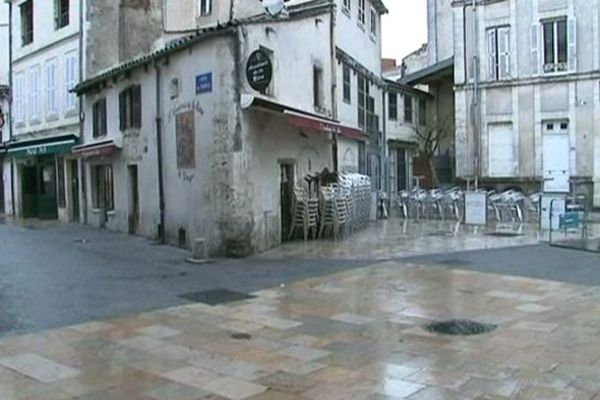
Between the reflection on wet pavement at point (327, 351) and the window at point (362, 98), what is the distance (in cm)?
1532

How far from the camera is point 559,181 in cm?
2697

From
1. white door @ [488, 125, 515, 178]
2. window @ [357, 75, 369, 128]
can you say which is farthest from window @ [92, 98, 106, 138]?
white door @ [488, 125, 515, 178]

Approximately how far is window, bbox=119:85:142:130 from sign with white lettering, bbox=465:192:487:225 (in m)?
9.60

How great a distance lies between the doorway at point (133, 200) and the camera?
19.0m

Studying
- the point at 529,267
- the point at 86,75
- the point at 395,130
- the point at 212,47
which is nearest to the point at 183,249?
the point at 212,47

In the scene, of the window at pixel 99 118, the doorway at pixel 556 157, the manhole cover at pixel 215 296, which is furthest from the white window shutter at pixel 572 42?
the manhole cover at pixel 215 296

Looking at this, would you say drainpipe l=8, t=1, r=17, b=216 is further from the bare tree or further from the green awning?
the bare tree

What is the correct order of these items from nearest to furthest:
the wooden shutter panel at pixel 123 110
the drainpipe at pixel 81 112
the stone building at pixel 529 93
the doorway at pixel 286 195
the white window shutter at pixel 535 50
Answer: the doorway at pixel 286 195 < the wooden shutter panel at pixel 123 110 < the drainpipe at pixel 81 112 < the stone building at pixel 529 93 < the white window shutter at pixel 535 50

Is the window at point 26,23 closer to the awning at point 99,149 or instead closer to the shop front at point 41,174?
the shop front at point 41,174

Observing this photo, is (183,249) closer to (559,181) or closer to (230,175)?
(230,175)

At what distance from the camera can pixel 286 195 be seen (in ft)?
54.9

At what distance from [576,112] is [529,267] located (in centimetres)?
1711

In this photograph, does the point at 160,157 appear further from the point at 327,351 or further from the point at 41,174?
the point at 41,174

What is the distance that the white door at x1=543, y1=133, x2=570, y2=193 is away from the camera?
26922 millimetres
